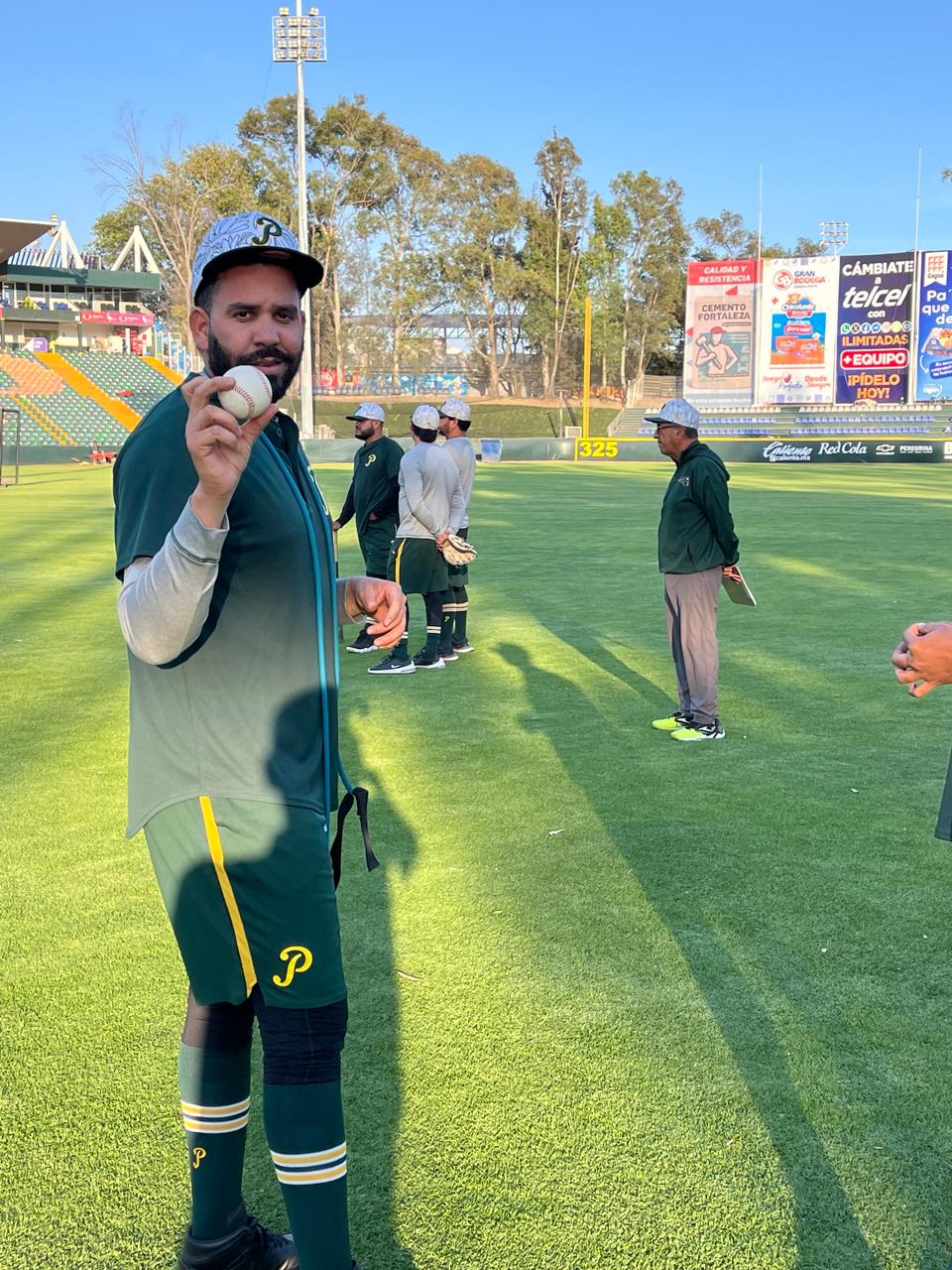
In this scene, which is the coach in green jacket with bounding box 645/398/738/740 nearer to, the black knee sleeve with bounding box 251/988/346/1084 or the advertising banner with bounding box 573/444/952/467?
the black knee sleeve with bounding box 251/988/346/1084

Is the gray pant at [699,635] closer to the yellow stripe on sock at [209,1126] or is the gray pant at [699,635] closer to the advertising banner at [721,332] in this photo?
the yellow stripe on sock at [209,1126]

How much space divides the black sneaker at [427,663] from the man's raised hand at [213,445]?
7003 millimetres

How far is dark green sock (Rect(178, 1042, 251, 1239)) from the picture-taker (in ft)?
7.23

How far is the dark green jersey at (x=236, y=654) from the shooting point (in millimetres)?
1915

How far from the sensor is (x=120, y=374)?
54.0 m

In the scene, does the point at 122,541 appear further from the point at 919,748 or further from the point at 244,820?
the point at 919,748

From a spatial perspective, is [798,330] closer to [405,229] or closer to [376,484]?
[405,229]

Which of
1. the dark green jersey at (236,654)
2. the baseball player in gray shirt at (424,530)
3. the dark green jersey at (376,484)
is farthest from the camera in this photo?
the dark green jersey at (376,484)

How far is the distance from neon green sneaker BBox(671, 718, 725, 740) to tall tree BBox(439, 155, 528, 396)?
65.1 metres

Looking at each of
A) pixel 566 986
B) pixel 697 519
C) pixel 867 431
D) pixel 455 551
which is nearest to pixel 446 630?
pixel 455 551

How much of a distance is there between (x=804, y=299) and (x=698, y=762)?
4883 cm

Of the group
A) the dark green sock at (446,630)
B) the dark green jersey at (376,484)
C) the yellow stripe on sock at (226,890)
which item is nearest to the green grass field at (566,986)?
the yellow stripe on sock at (226,890)

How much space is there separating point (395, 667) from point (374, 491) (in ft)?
5.75

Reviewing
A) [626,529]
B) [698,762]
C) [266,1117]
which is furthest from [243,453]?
[626,529]
